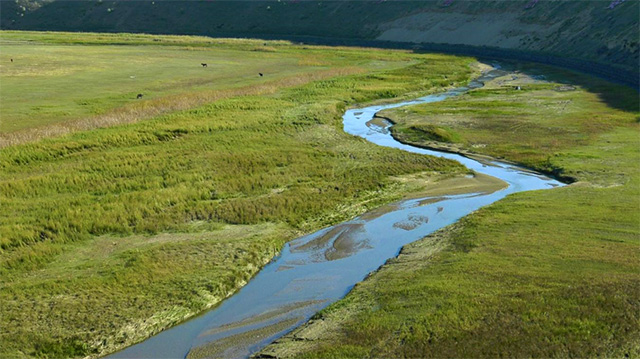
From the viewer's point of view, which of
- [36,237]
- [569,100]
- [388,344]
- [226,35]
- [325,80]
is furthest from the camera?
[226,35]

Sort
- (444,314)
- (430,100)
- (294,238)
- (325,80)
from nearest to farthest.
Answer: (444,314) < (294,238) < (430,100) < (325,80)

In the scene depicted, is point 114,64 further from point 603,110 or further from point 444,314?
point 444,314

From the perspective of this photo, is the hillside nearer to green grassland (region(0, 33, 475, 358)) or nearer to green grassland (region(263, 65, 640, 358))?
green grassland (region(0, 33, 475, 358))

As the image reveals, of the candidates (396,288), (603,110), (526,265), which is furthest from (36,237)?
(603,110)

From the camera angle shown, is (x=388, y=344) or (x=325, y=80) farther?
(x=325, y=80)

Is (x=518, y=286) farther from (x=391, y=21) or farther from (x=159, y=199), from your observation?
(x=391, y=21)

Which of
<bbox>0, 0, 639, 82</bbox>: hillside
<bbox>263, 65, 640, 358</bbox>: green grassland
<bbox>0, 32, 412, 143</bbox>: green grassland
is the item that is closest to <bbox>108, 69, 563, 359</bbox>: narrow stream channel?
<bbox>263, 65, 640, 358</bbox>: green grassland

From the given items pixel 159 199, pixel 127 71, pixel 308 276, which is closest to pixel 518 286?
pixel 308 276

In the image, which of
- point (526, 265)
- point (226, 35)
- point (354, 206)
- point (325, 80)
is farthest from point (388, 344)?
point (226, 35)
